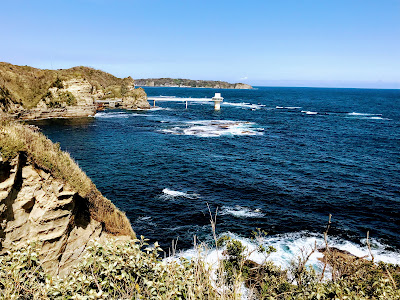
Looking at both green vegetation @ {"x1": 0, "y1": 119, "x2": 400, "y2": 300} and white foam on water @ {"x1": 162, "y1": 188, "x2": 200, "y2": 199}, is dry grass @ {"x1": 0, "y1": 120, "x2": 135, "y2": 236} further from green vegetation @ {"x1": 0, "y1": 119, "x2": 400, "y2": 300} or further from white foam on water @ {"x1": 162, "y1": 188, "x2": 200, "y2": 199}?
white foam on water @ {"x1": 162, "y1": 188, "x2": 200, "y2": 199}

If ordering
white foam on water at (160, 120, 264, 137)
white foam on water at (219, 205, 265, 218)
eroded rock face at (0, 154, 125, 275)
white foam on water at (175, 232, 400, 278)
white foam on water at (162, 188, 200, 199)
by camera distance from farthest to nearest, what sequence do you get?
white foam on water at (160, 120, 264, 137), white foam on water at (162, 188, 200, 199), white foam on water at (219, 205, 265, 218), white foam on water at (175, 232, 400, 278), eroded rock face at (0, 154, 125, 275)

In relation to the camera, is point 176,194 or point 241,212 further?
point 176,194

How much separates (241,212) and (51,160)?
1956 cm

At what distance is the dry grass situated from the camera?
1195cm

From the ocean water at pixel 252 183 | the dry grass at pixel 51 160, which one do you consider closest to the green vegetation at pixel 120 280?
the ocean water at pixel 252 183

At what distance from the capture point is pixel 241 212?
27.8 meters

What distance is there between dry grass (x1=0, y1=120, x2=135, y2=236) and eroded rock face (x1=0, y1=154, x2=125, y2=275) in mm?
336

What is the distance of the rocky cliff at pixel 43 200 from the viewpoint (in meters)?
11.7

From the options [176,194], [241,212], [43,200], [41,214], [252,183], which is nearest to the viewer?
[41,214]

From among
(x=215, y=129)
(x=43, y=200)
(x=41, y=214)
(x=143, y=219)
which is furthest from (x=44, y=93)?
(x=41, y=214)

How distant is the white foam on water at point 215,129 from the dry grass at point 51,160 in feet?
166

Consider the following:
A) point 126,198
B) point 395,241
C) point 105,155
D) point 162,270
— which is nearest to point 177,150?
point 105,155

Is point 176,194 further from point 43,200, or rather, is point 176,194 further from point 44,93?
point 44,93

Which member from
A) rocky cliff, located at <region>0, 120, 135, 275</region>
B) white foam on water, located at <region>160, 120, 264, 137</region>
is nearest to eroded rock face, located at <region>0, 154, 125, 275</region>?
rocky cliff, located at <region>0, 120, 135, 275</region>
